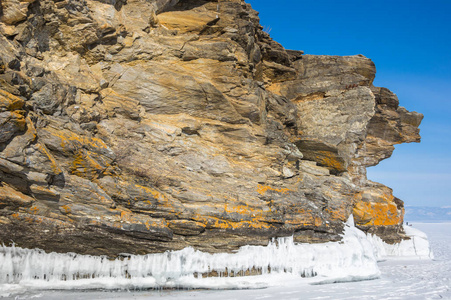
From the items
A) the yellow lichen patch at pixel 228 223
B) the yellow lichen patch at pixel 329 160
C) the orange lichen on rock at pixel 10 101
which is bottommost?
the yellow lichen patch at pixel 228 223

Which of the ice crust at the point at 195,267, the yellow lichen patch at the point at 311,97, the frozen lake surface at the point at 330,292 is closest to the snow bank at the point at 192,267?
the ice crust at the point at 195,267

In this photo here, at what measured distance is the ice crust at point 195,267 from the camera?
41.6 feet

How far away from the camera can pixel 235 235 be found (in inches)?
623

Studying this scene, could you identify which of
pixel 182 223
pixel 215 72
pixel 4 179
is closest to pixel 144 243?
pixel 182 223

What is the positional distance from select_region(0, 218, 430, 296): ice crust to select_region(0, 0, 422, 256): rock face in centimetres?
41

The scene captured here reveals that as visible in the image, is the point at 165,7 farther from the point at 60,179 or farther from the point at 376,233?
the point at 376,233

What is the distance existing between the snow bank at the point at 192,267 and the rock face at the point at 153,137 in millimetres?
437

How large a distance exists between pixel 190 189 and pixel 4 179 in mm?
6581

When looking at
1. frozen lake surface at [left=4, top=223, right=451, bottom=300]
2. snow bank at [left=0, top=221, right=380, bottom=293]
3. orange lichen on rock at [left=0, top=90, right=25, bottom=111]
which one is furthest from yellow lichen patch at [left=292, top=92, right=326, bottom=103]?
orange lichen on rock at [left=0, top=90, right=25, bottom=111]

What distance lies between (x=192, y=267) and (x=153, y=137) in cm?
553

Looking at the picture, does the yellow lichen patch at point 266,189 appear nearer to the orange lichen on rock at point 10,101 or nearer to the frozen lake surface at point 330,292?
the frozen lake surface at point 330,292

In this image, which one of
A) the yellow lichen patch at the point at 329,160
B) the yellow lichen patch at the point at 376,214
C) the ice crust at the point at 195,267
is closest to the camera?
the ice crust at the point at 195,267

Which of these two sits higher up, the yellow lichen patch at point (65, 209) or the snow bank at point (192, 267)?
the yellow lichen patch at point (65, 209)

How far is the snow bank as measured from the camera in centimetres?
1267
